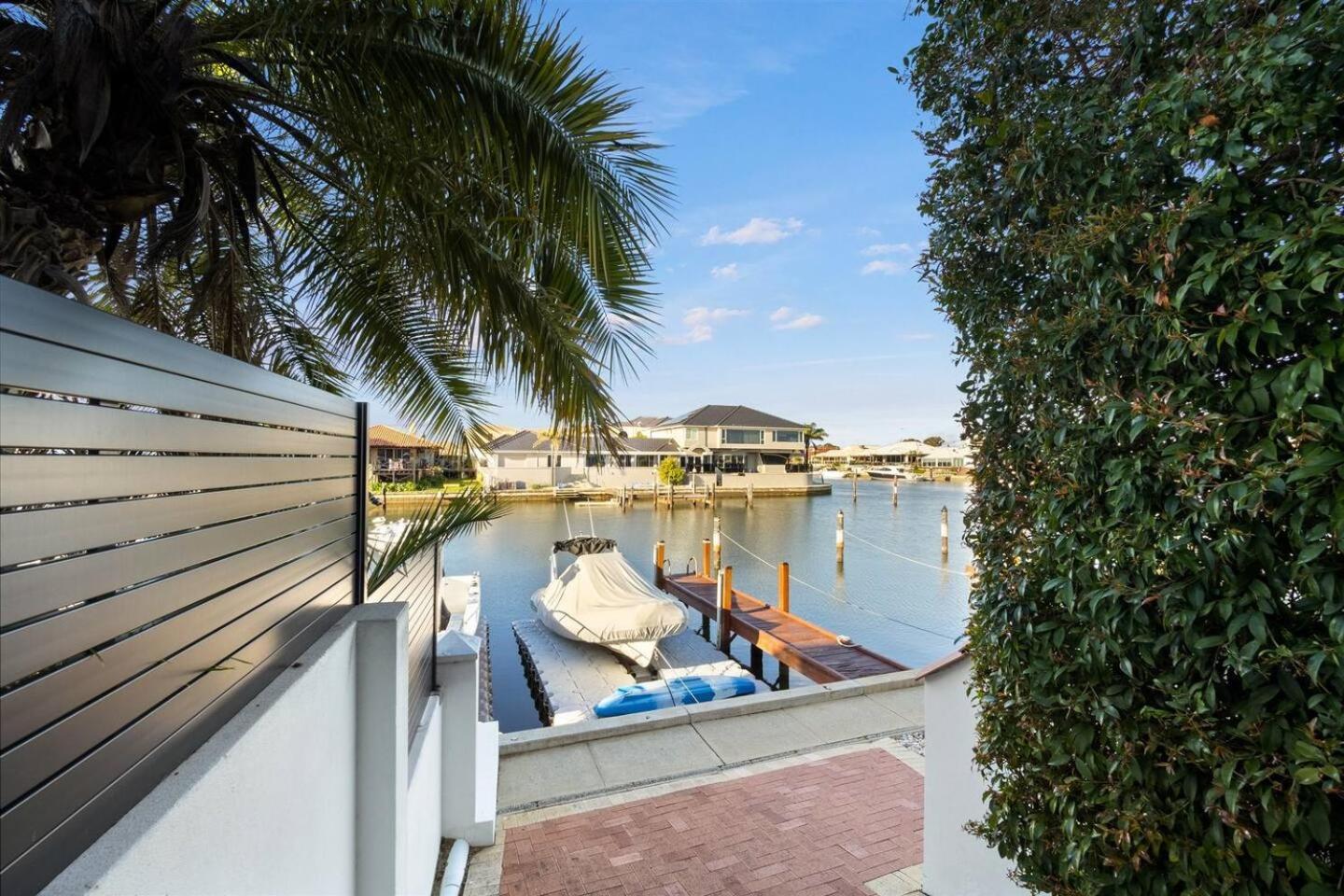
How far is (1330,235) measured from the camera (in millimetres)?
1301

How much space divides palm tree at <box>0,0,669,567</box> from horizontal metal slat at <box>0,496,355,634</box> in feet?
3.55

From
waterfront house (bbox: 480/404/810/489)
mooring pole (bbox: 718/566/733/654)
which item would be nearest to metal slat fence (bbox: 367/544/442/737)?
mooring pole (bbox: 718/566/733/654)

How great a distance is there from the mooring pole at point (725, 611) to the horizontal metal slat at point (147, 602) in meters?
11.9

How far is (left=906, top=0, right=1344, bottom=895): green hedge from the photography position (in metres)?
1.33

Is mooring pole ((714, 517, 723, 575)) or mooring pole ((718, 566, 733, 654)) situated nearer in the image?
mooring pole ((718, 566, 733, 654))

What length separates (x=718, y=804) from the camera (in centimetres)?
457

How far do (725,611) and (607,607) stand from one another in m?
2.75

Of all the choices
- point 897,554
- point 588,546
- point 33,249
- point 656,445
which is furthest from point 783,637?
point 656,445

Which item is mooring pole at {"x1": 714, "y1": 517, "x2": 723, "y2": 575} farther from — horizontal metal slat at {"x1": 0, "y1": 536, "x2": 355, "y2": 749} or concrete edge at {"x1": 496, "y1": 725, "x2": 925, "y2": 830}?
horizontal metal slat at {"x1": 0, "y1": 536, "x2": 355, "y2": 749}

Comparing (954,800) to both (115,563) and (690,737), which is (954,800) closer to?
(690,737)

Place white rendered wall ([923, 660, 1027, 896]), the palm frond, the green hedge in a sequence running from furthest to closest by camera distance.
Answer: the palm frond, white rendered wall ([923, 660, 1027, 896]), the green hedge

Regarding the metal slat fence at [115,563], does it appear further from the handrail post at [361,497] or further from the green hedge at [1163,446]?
the green hedge at [1163,446]

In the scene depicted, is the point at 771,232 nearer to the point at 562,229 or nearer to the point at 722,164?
the point at 722,164

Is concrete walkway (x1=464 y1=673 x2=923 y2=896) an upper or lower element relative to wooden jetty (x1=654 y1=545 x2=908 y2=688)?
upper
